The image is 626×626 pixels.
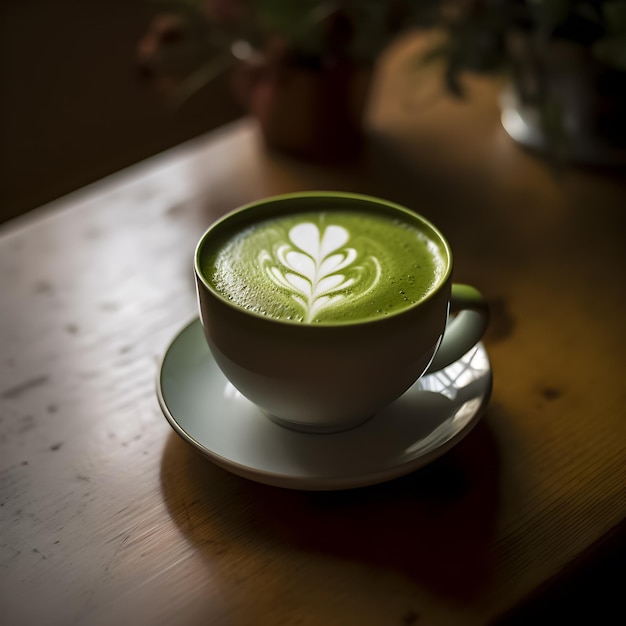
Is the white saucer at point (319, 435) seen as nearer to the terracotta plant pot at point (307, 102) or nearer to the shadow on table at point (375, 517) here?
the shadow on table at point (375, 517)

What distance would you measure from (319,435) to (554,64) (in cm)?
59

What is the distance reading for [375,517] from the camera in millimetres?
515

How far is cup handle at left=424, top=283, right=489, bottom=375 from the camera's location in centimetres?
57

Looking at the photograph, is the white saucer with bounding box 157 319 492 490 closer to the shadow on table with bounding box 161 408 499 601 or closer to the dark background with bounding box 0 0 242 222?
the shadow on table with bounding box 161 408 499 601

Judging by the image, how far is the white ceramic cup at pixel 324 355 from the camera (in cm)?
47

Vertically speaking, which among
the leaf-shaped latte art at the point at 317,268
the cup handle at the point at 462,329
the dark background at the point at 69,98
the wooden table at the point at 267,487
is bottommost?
the dark background at the point at 69,98

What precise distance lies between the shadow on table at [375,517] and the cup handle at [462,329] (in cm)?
7

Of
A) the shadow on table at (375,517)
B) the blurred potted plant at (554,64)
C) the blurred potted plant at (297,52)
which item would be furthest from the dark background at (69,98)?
the shadow on table at (375,517)

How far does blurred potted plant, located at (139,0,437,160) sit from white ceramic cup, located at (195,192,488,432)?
439mm

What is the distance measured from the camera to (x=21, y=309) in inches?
28.8

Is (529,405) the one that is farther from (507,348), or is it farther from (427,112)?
(427,112)

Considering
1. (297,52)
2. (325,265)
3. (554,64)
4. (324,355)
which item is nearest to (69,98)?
(297,52)

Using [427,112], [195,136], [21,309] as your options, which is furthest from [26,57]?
[21,309]

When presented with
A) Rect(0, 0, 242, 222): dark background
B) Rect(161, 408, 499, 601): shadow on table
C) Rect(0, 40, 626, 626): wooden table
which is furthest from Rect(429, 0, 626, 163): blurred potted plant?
Rect(0, 0, 242, 222): dark background
